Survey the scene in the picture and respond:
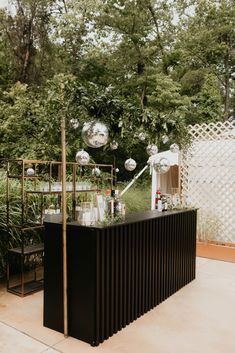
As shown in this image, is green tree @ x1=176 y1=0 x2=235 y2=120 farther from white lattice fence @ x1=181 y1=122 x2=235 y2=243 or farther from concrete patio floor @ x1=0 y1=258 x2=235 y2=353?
concrete patio floor @ x1=0 y1=258 x2=235 y2=353

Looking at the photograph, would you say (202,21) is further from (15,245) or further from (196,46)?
(15,245)

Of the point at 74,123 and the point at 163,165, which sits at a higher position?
the point at 74,123

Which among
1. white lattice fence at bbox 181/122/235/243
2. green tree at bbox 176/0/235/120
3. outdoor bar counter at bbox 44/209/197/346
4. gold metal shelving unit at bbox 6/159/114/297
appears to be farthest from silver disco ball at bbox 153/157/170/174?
green tree at bbox 176/0/235/120

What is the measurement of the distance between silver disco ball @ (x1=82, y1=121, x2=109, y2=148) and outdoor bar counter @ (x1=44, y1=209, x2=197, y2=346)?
2.11ft

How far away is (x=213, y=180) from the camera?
18.0 ft

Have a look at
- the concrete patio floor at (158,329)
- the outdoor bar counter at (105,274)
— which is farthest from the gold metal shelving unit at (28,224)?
the outdoor bar counter at (105,274)

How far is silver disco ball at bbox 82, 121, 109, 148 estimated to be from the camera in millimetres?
2439

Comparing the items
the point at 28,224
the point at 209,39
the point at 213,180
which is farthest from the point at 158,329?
the point at 209,39

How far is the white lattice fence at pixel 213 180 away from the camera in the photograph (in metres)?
5.30

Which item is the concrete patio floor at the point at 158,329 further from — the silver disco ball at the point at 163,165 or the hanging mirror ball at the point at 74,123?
the hanging mirror ball at the point at 74,123

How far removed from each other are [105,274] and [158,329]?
2.32 ft

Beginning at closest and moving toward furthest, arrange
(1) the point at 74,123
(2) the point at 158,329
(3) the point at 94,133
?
1. (3) the point at 94,133
2. (1) the point at 74,123
3. (2) the point at 158,329

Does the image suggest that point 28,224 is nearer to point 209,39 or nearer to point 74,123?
point 74,123

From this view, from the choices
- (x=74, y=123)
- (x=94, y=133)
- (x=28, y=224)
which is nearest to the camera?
(x=94, y=133)
